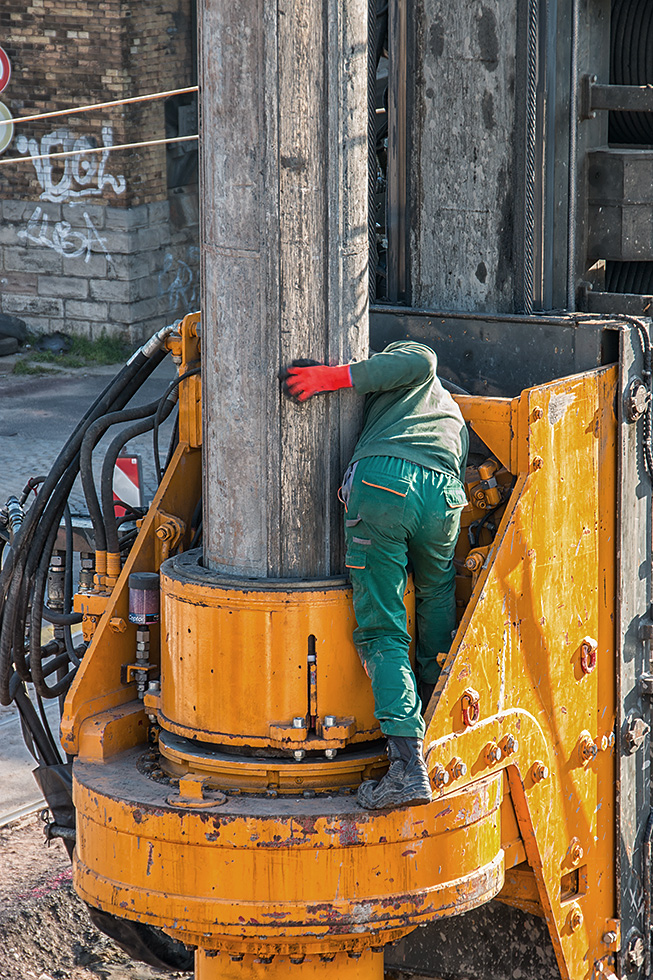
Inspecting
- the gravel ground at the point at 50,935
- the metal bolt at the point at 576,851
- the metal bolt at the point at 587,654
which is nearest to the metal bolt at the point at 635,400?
the metal bolt at the point at 587,654

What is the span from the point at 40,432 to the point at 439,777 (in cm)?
1092

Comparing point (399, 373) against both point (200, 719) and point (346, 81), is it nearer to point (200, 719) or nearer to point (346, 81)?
point (346, 81)

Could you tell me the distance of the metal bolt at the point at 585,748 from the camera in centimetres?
440

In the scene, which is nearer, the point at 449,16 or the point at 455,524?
the point at 455,524

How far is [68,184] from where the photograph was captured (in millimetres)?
17719

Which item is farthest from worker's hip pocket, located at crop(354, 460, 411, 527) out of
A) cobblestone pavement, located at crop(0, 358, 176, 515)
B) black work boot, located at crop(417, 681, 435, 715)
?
cobblestone pavement, located at crop(0, 358, 176, 515)

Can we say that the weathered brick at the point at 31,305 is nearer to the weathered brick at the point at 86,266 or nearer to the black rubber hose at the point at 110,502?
the weathered brick at the point at 86,266

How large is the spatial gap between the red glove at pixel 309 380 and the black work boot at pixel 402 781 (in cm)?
88

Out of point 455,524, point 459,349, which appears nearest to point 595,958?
point 455,524

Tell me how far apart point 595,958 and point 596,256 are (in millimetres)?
2374

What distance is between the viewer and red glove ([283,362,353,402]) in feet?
12.4

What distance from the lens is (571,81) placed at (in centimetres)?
488

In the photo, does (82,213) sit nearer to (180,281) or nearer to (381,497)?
(180,281)

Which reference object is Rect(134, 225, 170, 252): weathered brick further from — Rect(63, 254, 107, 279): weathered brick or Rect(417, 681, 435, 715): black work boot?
Rect(417, 681, 435, 715): black work boot
